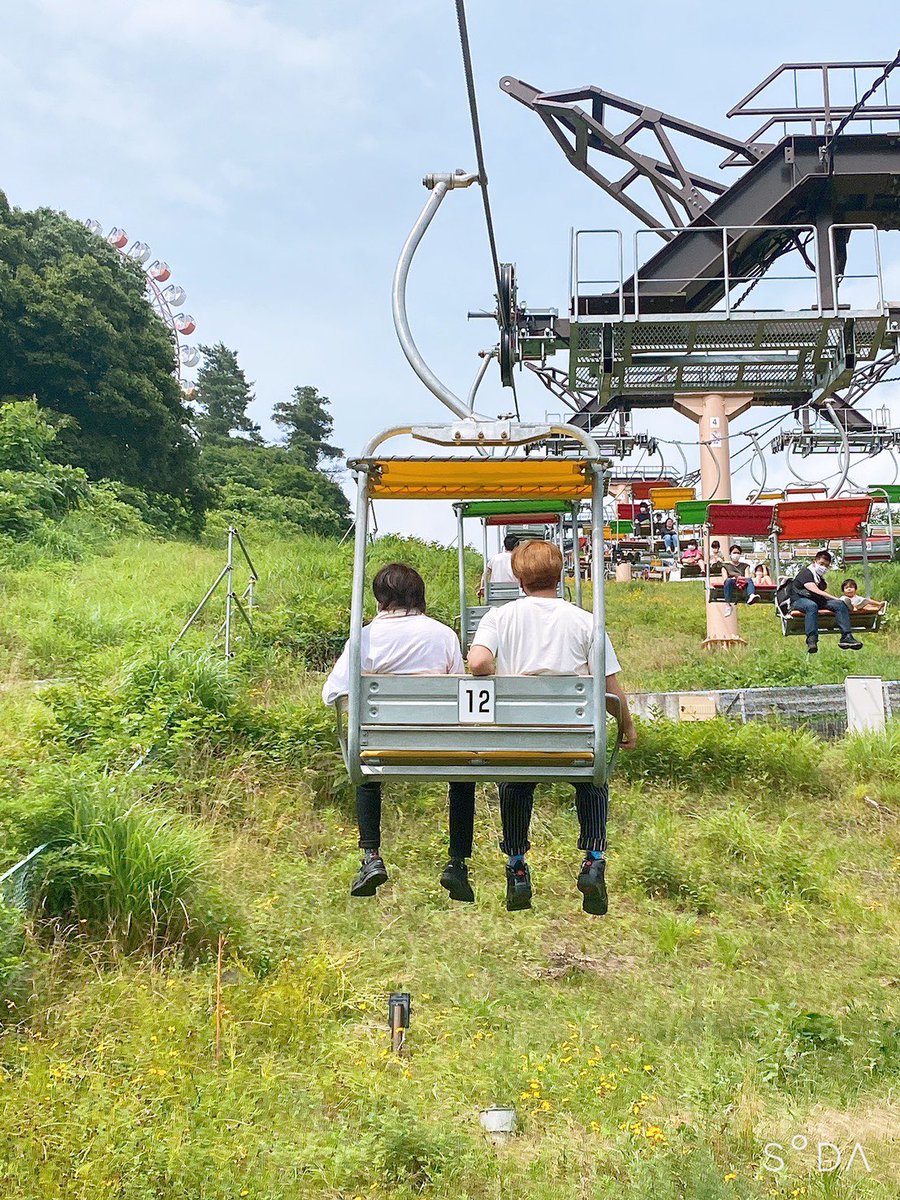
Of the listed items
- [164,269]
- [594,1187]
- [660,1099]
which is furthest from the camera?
[164,269]

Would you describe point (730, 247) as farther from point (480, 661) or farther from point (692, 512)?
point (480, 661)

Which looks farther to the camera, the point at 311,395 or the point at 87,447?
the point at 311,395

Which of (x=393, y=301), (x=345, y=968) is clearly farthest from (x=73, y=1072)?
(x=393, y=301)

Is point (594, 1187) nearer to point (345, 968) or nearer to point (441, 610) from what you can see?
point (345, 968)

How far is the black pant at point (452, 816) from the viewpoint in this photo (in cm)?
468

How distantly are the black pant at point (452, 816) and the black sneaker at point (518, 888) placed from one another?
0.24 m

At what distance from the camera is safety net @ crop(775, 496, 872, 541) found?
10750mm

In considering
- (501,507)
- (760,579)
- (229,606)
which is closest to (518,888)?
(501,507)

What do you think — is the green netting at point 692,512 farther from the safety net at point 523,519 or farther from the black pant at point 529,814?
the black pant at point 529,814

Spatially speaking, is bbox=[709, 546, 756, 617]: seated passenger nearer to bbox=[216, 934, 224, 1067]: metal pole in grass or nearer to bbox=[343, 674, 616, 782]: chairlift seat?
bbox=[216, 934, 224, 1067]: metal pole in grass

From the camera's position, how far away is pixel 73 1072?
4805 mm

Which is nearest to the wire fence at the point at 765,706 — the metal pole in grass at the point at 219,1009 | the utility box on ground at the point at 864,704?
the utility box on ground at the point at 864,704

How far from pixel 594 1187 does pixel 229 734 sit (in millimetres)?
5285

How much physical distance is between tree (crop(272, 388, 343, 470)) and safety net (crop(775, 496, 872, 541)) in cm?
5368
